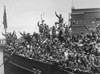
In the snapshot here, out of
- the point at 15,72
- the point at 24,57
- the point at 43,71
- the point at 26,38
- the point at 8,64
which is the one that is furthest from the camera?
the point at 8,64

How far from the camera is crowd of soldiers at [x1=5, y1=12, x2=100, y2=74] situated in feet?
35.2

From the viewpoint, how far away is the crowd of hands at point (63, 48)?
10734 millimetres

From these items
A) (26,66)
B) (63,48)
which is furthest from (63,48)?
(26,66)

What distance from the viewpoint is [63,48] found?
39.1 feet

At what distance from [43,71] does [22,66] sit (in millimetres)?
2448

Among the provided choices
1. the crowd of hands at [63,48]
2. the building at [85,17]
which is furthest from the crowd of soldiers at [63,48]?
the building at [85,17]

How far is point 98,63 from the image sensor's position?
34.6 feet

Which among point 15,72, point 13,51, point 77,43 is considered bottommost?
point 15,72

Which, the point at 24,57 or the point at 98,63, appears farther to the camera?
the point at 24,57

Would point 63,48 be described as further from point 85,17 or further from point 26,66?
point 85,17

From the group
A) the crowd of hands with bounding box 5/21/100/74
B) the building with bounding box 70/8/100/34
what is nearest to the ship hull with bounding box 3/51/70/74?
the crowd of hands with bounding box 5/21/100/74

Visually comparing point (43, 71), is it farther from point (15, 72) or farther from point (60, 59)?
point (15, 72)

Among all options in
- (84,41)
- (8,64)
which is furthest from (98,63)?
(8,64)

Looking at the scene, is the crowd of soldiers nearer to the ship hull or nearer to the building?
the ship hull
